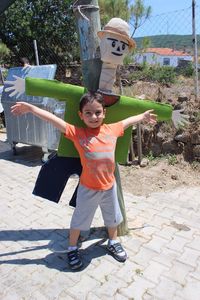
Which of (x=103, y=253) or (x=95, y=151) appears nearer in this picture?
(x=95, y=151)

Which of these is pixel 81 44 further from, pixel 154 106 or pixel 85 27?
pixel 154 106

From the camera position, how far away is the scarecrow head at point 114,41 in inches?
106

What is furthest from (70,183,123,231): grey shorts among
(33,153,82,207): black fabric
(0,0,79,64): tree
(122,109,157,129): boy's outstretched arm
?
(0,0,79,64): tree

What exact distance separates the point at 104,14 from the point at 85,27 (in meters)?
8.50

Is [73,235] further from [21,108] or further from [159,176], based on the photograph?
[159,176]

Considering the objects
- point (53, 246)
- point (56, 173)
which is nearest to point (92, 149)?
point (56, 173)

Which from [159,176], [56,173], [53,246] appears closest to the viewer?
[56,173]

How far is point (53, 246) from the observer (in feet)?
10.8

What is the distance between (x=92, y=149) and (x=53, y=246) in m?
1.15

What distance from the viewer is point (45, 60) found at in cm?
1488

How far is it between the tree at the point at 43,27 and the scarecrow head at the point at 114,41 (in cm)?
1256

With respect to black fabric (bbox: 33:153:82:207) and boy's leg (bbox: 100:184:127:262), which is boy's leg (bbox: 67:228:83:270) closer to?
boy's leg (bbox: 100:184:127:262)

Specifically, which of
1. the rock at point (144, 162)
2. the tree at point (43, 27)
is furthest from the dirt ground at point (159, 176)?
the tree at point (43, 27)

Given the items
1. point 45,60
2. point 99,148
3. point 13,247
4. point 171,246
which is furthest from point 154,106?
point 45,60
